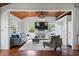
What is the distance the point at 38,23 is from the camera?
19.0 m

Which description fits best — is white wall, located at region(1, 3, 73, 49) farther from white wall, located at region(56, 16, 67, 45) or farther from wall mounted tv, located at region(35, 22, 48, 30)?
wall mounted tv, located at region(35, 22, 48, 30)

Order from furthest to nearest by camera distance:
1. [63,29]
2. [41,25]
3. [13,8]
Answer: [41,25], [63,29], [13,8]

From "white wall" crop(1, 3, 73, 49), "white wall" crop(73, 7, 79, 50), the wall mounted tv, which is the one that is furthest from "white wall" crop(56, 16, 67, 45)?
"white wall" crop(1, 3, 73, 49)

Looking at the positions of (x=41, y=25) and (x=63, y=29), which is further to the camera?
(x=41, y=25)

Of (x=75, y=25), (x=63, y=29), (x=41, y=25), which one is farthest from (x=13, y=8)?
(x=41, y=25)

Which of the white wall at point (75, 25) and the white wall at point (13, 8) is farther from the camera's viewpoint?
the white wall at point (75, 25)

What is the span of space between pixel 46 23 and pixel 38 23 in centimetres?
89

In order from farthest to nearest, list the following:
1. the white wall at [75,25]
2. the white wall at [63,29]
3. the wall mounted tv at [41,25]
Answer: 1. the wall mounted tv at [41,25]
2. the white wall at [63,29]
3. the white wall at [75,25]

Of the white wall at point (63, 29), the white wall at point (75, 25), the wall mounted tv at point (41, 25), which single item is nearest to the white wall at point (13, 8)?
the white wall at point (75, 25)

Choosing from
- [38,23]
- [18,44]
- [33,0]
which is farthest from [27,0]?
[38,23]

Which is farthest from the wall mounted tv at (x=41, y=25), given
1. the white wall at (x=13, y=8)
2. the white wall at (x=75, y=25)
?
the white wall at (x=13, y=8)

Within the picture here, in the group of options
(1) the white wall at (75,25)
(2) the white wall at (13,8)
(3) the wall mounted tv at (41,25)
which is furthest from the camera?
(3) the wall mounted tv at (41,25)

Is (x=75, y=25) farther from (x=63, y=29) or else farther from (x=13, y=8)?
(x=63, y=29)

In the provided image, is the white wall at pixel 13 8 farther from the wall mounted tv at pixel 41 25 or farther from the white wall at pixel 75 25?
the wall mounted tv at pixel 41 25
